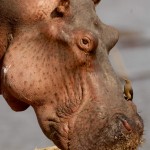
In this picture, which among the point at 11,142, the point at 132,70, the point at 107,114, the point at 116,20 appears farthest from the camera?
the point at 116,20

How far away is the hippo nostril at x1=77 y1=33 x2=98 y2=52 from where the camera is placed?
297 cm

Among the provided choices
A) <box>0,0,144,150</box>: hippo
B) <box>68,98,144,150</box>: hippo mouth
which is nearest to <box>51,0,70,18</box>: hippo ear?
<box>0,0,144,150</box>: hippo

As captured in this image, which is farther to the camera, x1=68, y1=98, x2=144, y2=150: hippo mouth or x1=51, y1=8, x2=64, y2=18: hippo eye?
x1=51, y1=8, x2=64, y2=18: hippo eye

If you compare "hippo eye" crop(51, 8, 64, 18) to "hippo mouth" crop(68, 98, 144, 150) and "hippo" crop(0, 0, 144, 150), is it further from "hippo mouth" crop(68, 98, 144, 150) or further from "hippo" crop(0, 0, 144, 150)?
"hippo mouth" crop(68, 98, 144, 150)

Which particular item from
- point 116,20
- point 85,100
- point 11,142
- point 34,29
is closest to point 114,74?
point 85,100

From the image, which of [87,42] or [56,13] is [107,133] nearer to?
[87,42]

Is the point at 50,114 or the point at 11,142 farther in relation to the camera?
the point at 11,142

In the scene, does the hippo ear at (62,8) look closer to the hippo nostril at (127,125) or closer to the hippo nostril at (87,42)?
the hippo nostril at (87,42)

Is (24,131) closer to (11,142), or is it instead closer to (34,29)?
(11,142)

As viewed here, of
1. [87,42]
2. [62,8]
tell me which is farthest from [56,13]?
[87,42]

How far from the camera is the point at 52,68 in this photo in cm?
306

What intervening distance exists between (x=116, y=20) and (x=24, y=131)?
142cm

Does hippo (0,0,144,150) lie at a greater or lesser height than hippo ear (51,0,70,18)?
lesser

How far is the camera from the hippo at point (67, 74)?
2961 mm
